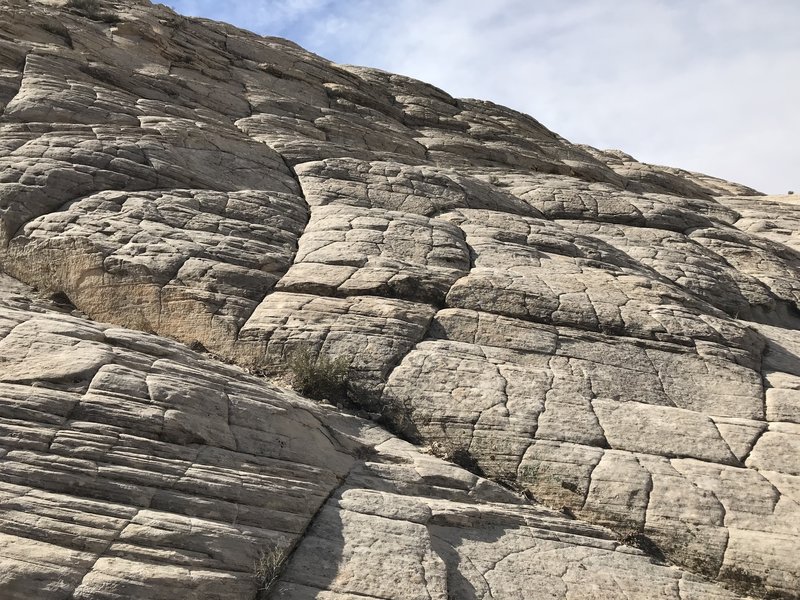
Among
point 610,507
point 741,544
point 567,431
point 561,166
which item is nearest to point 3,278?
point 567,431

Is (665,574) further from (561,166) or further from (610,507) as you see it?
(561,166)

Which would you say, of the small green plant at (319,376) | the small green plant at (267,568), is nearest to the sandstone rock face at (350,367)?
the small green plant at (267,568)

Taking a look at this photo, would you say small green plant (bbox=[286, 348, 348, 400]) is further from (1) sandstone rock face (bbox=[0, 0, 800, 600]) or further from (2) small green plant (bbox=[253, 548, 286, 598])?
(2) small green plant (bbox=[253, 548, 286, 598])

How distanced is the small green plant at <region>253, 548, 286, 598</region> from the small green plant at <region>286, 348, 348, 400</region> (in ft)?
13.4

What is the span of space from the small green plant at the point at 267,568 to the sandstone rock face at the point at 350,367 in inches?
1.1

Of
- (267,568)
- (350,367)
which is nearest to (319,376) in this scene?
(350,367)

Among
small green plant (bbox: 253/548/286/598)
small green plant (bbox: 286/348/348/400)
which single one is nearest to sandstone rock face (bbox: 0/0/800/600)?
small green plant (bbox: 253/548/286/598)

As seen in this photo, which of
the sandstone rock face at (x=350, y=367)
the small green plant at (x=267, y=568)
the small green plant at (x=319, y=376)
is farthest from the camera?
the small green plant at (x=319, y=376)

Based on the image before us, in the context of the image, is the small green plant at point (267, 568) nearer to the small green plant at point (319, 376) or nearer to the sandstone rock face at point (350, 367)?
the sandstone rock face at point (350, 367)

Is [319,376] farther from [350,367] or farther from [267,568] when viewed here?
[267,568]

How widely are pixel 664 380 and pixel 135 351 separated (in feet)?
30.3

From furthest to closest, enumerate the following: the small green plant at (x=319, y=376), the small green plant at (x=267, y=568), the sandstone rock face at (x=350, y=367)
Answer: the small green plant at (x=319, y=376) < the sandstone rock face at (x=350, y=367) < the small green plant at (x=267, y=568)

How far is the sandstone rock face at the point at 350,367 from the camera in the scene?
8078 millimetres

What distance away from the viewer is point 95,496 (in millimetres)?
7746
